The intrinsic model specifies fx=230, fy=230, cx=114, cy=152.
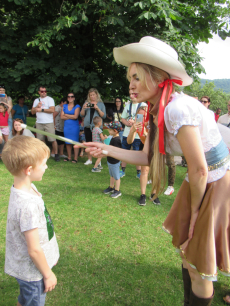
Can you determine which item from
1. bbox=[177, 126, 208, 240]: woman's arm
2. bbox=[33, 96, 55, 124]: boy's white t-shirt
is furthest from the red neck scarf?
bbox=[33, 96, 55, 124]: boy's white t-shirt

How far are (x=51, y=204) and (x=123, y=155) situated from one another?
2.39 m

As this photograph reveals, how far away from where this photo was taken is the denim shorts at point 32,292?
156 centimetres

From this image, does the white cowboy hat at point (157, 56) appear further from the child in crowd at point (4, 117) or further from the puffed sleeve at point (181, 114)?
the child in crowd at point (4, 117)

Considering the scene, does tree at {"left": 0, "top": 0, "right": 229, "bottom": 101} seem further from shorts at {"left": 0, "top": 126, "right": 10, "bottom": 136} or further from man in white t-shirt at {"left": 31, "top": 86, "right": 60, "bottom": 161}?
shorts at {"left": 0, "top": 126, "right": 10, "bottom": 136}

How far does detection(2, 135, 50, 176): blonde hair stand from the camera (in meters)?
1.49

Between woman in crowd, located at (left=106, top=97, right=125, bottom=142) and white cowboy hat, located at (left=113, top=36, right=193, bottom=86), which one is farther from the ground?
white cowboy hat, located at (left=113, top=36, right=193, bottom=86)

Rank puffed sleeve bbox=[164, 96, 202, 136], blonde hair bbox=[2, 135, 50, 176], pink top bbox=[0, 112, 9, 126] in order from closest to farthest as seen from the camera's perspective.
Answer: puffed sleeve bbox=[164, 96, 202, 136], blonde hair bbox=[2, 135, 50, 176], pink top bbox=[0, 112, 9, 126]

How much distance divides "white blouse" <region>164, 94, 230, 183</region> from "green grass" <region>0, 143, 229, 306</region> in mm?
599

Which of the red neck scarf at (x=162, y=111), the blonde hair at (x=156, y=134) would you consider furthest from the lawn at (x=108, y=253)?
the red neck scarf at (x=162, y=111)

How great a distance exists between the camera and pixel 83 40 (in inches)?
294

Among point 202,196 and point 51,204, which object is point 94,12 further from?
point 202,196

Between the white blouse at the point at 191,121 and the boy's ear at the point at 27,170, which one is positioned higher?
the white blouse at the point at 191,121

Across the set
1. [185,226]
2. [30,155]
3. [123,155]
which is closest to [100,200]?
[123,155]

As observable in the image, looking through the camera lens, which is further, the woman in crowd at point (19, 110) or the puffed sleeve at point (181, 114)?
the woman in crowd at point (19, 110)
